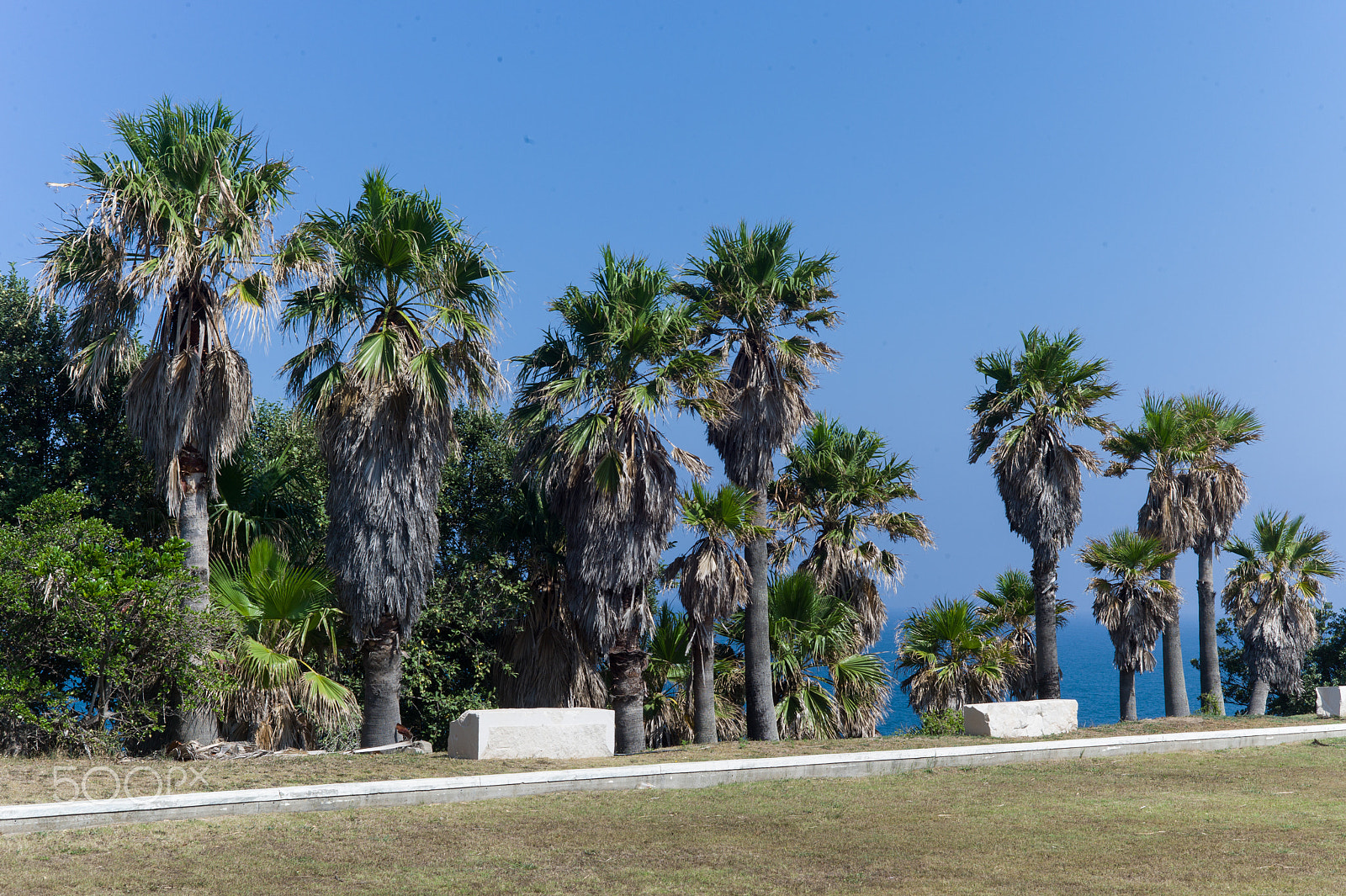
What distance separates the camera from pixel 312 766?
1175 centimetres

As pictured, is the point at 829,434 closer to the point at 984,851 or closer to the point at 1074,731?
the point at 1074,731

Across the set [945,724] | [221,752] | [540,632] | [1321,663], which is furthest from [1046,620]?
[1321,663]

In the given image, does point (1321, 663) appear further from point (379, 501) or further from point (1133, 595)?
point (379, 501)

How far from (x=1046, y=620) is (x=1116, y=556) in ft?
8.08

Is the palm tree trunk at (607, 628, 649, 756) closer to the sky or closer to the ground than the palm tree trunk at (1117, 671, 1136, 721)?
closer to the sky

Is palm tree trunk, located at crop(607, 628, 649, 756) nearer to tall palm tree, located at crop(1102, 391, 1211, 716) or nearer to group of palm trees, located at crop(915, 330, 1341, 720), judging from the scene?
group of palm trees, located at crop(915, 330, 1341, 720)

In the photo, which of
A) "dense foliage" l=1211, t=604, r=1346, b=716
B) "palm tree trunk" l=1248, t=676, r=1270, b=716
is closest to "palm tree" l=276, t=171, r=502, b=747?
"palm tree trunk" l=1248, t=676, r=1270, b=716

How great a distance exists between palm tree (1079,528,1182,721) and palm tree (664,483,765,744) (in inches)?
374

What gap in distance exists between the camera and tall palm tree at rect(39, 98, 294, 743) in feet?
47.0

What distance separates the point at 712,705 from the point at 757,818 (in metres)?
8.23

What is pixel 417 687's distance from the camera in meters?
18.2

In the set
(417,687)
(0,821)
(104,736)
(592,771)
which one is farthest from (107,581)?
(417,687)

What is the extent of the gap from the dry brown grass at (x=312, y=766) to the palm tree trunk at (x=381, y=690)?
5.23ft

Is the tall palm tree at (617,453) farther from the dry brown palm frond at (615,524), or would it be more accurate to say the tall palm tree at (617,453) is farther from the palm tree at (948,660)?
the palm tree at (948,660)
